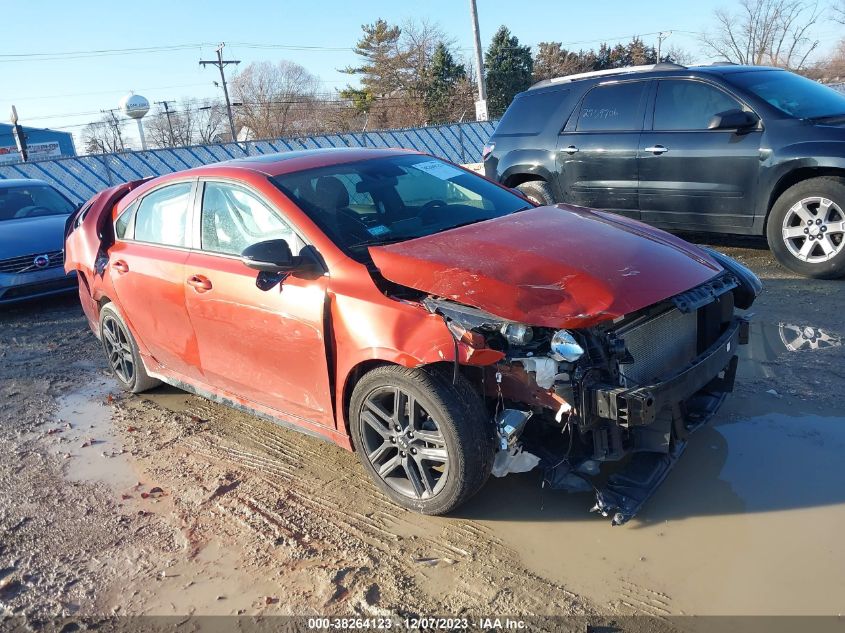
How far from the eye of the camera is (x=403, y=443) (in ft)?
10.9

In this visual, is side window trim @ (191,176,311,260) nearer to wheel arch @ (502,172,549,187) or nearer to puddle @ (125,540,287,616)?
puddle @ (125,540,287,616)

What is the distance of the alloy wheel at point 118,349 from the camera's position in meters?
5.34

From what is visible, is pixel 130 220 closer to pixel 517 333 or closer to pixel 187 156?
pixel 517 333

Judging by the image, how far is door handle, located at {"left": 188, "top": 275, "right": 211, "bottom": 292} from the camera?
411 centimetres

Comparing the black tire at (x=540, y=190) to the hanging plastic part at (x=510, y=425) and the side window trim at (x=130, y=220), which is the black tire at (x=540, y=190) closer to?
the side window trim at (x=130, y=220)

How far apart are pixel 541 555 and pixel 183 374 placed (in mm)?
2784

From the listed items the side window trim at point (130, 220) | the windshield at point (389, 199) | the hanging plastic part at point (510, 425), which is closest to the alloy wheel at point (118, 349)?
the side window trim at point (130, 220)

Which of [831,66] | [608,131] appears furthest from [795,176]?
[831,66]

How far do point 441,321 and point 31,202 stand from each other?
856 centimetres

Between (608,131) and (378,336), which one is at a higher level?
(608,131)

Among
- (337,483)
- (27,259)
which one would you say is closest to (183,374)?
(337,483)

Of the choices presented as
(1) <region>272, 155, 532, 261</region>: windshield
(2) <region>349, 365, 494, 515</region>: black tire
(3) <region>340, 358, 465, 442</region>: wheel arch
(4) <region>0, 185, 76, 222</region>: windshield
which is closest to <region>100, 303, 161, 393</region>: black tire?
(1) <region>272, 155, 532, 261</region>: windshield

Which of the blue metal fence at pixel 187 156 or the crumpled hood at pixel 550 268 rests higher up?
the blue metal fence at pixel 187 156

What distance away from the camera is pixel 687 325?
3498 millimetres
